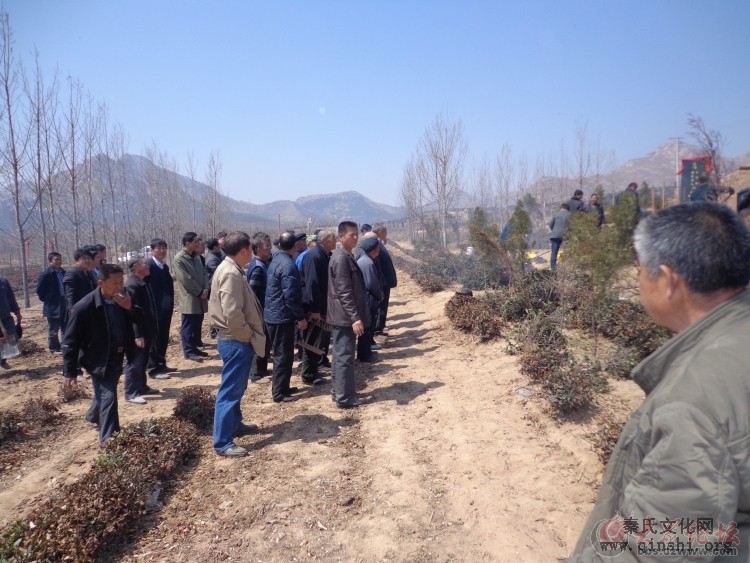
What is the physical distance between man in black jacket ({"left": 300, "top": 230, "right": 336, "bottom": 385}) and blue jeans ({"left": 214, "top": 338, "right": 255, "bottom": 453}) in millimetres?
1600

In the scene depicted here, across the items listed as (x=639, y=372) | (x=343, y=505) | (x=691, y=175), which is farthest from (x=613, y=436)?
(x=691, y=175)

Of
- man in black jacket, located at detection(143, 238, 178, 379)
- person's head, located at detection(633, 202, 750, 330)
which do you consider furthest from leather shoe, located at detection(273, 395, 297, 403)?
person's head, located at detection(633, 202, 750, 330)

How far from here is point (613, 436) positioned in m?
3.71

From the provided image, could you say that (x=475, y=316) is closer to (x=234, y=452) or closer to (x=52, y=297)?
(x=234, y=452)

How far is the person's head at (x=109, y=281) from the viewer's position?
4359 mm

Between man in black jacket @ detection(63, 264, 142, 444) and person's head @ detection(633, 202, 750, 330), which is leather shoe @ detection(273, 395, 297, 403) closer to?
man in black jacket @ detection(63, 264, 142, 444)

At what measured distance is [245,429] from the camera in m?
4.68

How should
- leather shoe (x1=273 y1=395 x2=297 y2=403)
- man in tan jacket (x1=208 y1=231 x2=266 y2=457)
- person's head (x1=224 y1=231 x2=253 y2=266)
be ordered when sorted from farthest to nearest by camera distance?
leather shoe (x1=273 y1=395 x2=297 y2=403), person's head (x1=224 y1=231 x2=253 y2=266), man in tan jacket (x1=208 y1=231 x2=266 y2=457)

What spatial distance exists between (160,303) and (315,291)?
2.67m

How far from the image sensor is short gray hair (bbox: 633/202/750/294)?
4.23 feet

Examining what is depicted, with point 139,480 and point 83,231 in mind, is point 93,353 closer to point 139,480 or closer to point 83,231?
point 139,480

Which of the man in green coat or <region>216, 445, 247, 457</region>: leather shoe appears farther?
the man in green coat

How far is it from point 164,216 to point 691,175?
21.8 metres

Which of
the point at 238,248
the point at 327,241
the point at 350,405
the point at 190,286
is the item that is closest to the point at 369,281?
the point at 327,241
